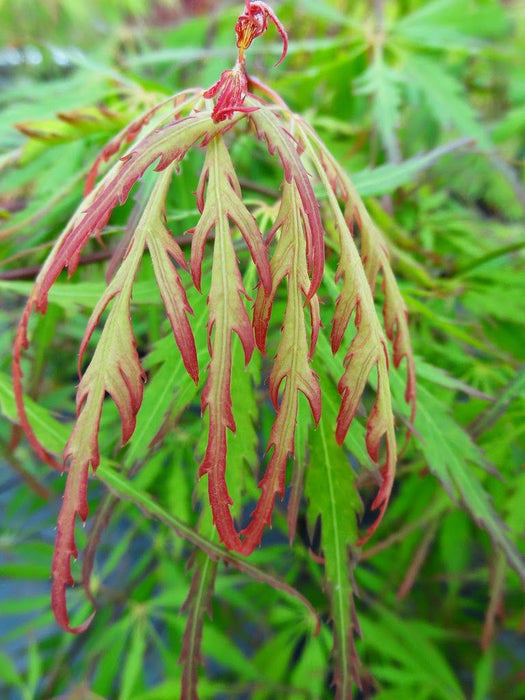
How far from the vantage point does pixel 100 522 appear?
35 cm

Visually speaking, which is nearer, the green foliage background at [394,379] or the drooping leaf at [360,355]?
the drooping leaf at [360,355]

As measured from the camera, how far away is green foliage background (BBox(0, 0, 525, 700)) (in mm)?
377

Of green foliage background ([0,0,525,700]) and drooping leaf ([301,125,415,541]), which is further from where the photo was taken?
green foliage background ([0,0,525,700])

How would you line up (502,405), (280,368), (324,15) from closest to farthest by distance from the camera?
1. (280,368)
2. (502,405)
3. (324,15)

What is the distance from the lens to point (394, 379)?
35cm

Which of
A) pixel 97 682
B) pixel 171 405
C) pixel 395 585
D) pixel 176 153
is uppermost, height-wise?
pixel 176 153

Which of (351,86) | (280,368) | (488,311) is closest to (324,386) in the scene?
(280,368)

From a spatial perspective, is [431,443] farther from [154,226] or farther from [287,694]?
[287,694]

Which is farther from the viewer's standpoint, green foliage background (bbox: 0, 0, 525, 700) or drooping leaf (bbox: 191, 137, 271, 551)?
green foliage background (bbox: 0, 0, 525, 700)

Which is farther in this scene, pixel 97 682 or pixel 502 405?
pixel 97 682

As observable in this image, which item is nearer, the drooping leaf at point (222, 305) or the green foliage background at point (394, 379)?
the drooping leaf at point (222, 305)

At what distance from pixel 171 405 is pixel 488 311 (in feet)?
0.98

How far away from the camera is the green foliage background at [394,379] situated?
377mm

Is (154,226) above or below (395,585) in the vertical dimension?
above
